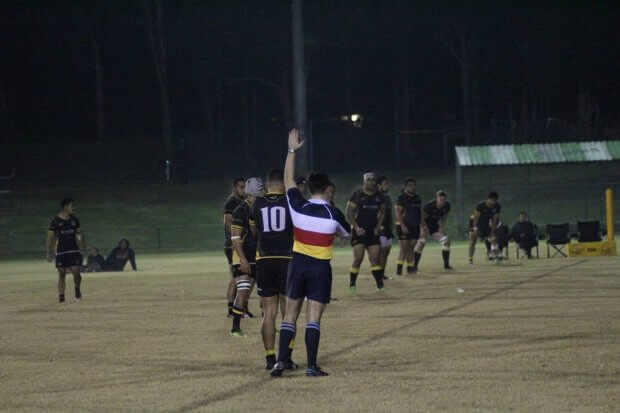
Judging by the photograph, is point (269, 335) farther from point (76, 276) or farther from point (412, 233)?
point (412, 233)

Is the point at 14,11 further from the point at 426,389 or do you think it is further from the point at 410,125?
the point at 426,389

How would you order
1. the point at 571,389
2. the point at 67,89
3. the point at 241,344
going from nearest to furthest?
the point at 571,389
the point at 241,344
the point at 67,89

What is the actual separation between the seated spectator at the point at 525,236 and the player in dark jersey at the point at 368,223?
954cm

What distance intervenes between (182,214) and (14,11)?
2996 centimetres

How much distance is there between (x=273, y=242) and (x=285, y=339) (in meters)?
1.15

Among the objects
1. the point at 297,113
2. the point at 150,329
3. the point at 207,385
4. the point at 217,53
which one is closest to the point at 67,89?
the point at 217,53

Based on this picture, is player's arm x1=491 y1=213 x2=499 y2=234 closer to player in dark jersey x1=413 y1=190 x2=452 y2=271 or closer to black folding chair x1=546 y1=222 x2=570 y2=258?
player in dark jersey x1=413 y1=190 x2=452 y2=271

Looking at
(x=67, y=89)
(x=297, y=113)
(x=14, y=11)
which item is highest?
(x=14, y=11)

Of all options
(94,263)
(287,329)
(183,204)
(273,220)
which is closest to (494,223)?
(94,263)

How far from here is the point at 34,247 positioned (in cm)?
4159

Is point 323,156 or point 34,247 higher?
point 323,156

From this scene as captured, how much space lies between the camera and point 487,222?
26.6m

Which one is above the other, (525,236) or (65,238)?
(65,238)

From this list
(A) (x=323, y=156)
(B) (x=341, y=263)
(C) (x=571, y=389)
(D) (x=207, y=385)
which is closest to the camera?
(C) (x=571, y=389)
